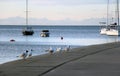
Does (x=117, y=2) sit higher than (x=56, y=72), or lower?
higher

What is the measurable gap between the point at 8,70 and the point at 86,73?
308cm

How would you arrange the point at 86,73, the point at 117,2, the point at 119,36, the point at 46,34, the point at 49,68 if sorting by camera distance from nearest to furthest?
1. the point at 86,73
2. the point at 49,68
3. the point at 117,2
4. the point at 119,36
5. the point at 46,34

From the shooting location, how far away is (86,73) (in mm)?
16094

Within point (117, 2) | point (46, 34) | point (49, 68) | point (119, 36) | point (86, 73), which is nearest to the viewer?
point (86, 73)

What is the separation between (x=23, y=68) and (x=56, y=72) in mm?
1922

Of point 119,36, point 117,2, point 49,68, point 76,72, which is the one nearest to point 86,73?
point 76,72

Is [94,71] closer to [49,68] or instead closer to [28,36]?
[49,68]

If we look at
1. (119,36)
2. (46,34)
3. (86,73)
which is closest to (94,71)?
(86,73)

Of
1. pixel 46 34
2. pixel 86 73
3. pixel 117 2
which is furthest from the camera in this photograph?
pixel 46 34

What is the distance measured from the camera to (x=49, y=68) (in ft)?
58.3

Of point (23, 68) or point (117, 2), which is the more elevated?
point (117, 2)

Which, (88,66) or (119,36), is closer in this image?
(88,66)

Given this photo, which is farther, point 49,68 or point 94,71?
point 49,68

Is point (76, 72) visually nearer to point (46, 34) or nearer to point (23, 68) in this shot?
point (23, 68)
